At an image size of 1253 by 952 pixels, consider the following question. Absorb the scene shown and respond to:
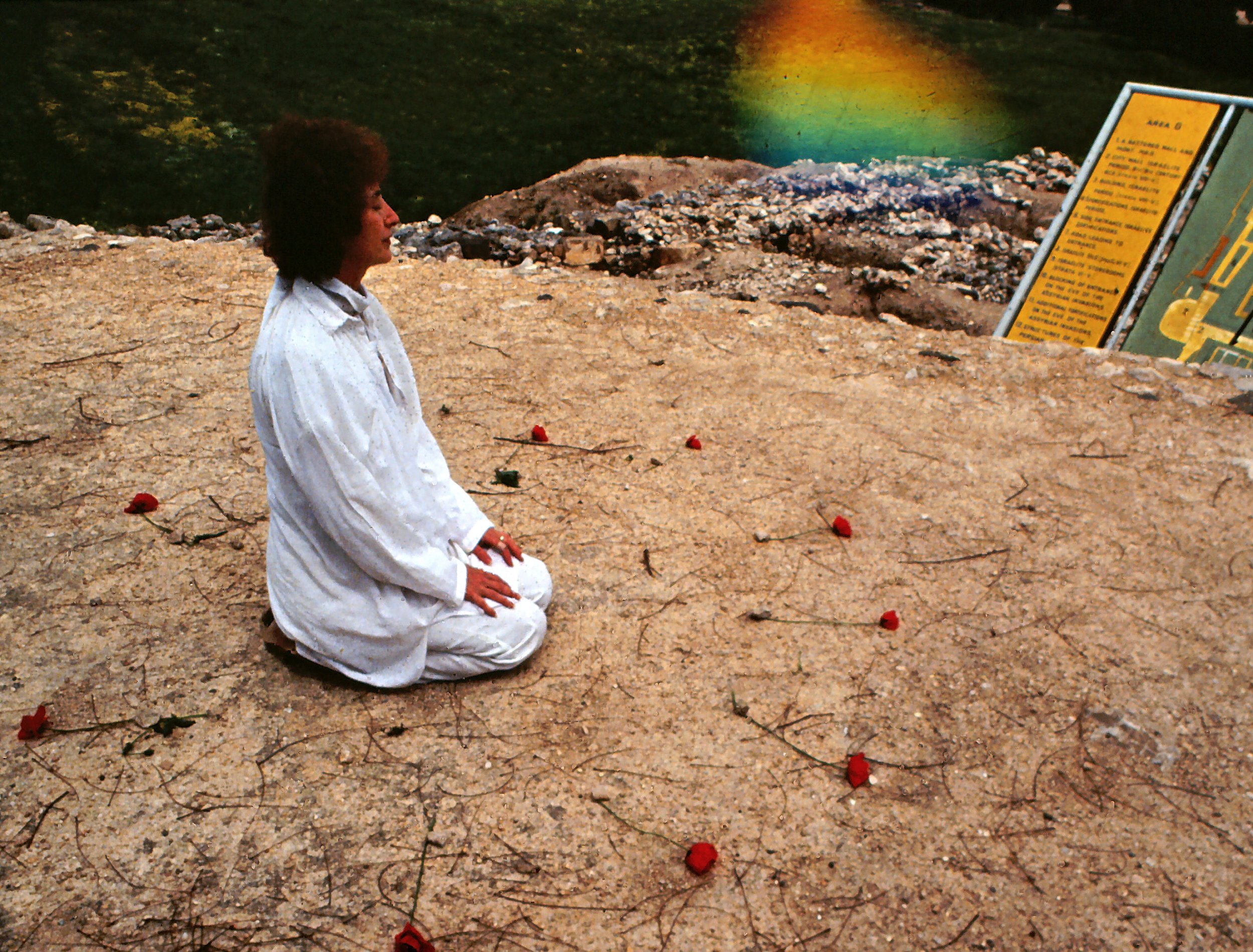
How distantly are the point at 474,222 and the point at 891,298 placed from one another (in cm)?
602

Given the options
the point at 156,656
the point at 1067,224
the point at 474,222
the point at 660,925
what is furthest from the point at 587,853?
the point at 474,222

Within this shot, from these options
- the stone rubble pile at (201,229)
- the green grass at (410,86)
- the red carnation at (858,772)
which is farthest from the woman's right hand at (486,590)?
the green grass at (410,86)

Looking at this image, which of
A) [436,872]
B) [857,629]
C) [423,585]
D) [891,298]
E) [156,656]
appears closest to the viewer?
[436,872]

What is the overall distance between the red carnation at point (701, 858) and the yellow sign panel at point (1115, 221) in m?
5.47

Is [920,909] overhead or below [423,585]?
below

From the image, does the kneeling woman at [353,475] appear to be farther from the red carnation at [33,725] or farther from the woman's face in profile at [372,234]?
the red carnation at [33,725]

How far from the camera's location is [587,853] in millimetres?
2400

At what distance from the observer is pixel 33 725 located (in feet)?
8.64

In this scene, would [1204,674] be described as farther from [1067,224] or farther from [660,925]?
[1067,224]

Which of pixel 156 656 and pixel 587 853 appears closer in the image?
pixel 587 853

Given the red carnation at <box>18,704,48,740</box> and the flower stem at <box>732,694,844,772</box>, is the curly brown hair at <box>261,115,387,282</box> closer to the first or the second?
the red carnation at <box>18,704,48,740</box>

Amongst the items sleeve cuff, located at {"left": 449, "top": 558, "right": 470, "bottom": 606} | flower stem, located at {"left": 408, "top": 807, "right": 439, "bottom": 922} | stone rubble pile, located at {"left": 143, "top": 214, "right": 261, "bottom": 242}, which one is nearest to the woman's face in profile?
sleeve cuff, located at {"left": 449, "top": 558, "right": 470, "bottom": 606}

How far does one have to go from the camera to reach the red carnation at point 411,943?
6.63ft

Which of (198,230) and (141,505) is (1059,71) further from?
(141,505)
